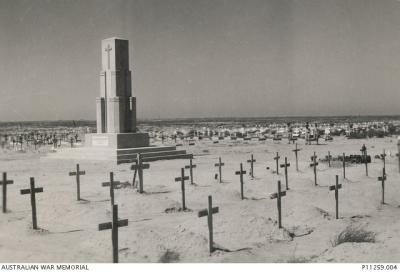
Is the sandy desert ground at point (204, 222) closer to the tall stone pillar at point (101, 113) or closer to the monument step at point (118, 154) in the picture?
the monument step at point (118, 154)

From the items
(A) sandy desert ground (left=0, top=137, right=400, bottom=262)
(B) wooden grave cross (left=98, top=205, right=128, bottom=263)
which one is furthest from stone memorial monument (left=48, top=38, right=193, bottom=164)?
(B) wooden grave cross (left=98, top=205, right=128, bottom=263)

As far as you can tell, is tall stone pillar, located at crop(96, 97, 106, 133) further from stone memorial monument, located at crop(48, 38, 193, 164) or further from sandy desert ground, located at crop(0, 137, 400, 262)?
sandy desert ground, located at crop(0, 137, 400, 262)

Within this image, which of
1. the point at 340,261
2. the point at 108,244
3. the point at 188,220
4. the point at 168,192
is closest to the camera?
the point at 340,261

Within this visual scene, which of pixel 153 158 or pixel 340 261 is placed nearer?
pixel 340 261

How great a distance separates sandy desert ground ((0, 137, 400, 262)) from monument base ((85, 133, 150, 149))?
665cm

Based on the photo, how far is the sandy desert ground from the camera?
8.17 meters

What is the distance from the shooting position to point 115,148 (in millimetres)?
24391

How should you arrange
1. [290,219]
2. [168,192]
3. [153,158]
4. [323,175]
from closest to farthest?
[290,219] < [168,192] < [323,175] < [153,158]

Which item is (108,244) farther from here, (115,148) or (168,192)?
(115,148)

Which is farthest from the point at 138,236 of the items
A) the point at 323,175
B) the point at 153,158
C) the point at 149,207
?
the point at 153,158

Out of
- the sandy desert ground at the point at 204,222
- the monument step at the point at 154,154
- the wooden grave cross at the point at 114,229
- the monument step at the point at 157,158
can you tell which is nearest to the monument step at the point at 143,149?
the monument step at the point at 154,154

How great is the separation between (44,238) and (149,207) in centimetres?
348

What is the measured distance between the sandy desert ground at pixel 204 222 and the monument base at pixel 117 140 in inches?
262

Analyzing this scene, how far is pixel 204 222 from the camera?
1005 cm
